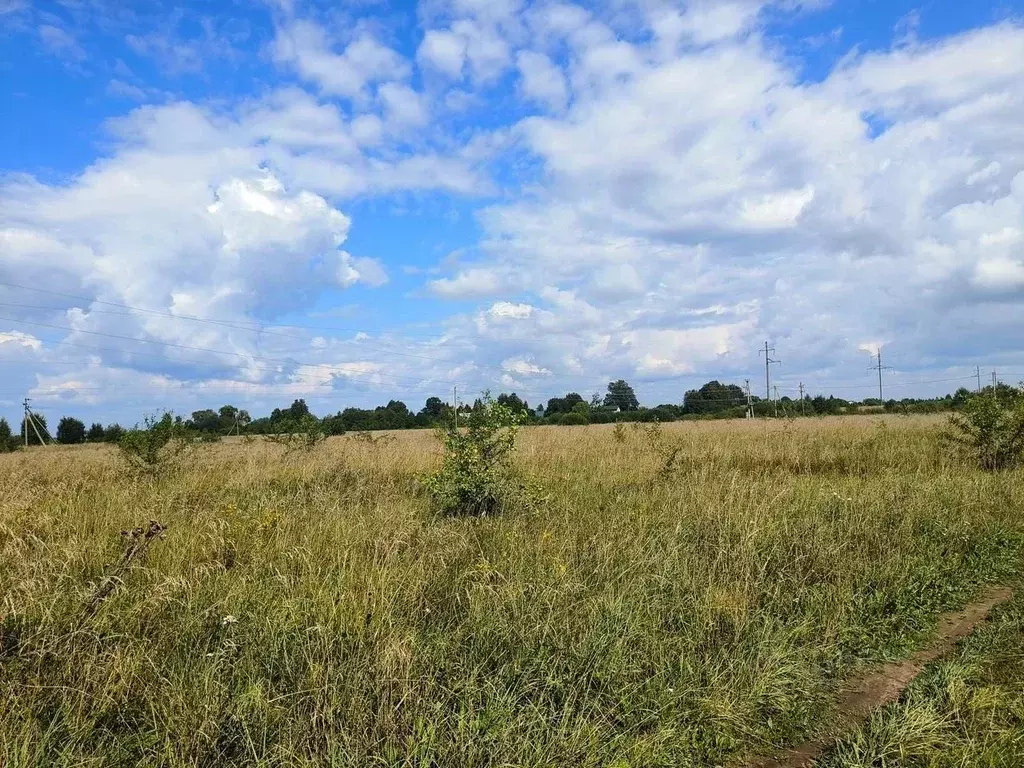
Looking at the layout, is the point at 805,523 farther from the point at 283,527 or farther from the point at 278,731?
the point at 278,731

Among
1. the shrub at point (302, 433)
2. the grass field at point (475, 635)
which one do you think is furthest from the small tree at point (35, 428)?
the grass field at point (475, 635)

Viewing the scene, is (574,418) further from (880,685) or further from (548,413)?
(880,685)

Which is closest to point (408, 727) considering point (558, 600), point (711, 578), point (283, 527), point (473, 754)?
point (473, 754)

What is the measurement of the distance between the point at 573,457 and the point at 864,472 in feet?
21.3

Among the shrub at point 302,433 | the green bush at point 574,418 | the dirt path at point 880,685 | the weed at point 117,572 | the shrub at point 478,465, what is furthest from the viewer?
the green bush at point 574,418

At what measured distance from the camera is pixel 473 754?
10.2 ft

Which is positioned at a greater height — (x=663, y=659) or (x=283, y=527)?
(x=283, y=527)

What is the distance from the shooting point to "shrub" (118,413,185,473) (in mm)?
13461

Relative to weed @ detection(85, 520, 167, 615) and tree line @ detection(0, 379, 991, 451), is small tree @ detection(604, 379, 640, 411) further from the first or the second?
weed @ detection(85, 520, 167, 615)

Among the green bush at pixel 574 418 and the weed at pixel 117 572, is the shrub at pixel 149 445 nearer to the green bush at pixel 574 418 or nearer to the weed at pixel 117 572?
the weed at pixel 117 572

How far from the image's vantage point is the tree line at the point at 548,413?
22609 millimetres

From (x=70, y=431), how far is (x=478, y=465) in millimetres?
63914

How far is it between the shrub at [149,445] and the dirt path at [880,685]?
13.2 meters

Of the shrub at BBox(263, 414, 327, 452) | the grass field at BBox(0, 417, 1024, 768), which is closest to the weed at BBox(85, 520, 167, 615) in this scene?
the grass field at BBox(0, 417, 1024, 768)
